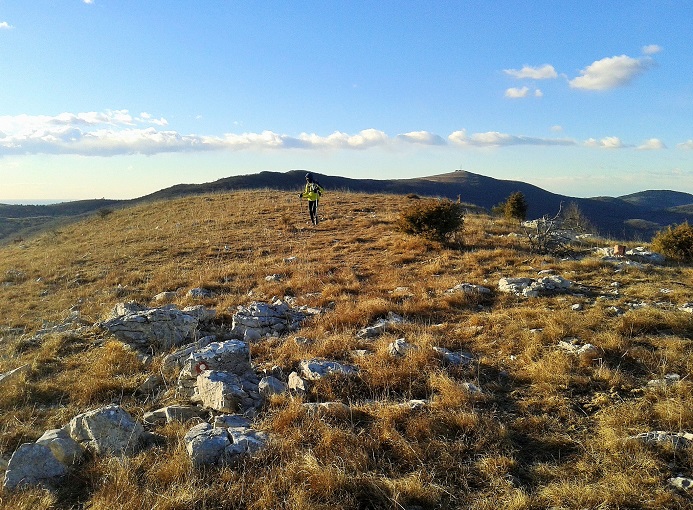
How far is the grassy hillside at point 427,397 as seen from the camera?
311cm

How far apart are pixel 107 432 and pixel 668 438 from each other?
15.3 ft

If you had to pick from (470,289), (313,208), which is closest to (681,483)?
(470,289)

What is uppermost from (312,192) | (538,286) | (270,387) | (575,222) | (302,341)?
(312,192)

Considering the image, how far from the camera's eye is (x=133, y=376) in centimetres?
532

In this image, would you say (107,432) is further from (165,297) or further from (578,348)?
(165,297)

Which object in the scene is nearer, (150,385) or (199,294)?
(150,385)

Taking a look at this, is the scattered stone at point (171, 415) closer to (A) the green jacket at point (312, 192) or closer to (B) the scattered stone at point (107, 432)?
(B) the scattered stone at point (107, 432)

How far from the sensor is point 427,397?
4.50 meters

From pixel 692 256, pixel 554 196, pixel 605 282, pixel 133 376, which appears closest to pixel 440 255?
pixel 605 282

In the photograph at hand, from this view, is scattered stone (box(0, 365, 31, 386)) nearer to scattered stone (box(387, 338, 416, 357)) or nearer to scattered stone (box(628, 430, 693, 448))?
scattered stone (box(387, 338, 416, 357))

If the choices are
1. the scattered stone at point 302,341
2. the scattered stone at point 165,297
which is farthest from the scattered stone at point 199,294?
the scattered stone at point 302,341

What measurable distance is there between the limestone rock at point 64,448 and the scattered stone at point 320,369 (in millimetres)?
2214

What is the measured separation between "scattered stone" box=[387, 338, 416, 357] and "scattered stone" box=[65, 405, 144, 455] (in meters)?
2.86

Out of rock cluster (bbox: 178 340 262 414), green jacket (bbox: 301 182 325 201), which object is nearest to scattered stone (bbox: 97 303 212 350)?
rock cluster (bbox: 178 340 262 414)
